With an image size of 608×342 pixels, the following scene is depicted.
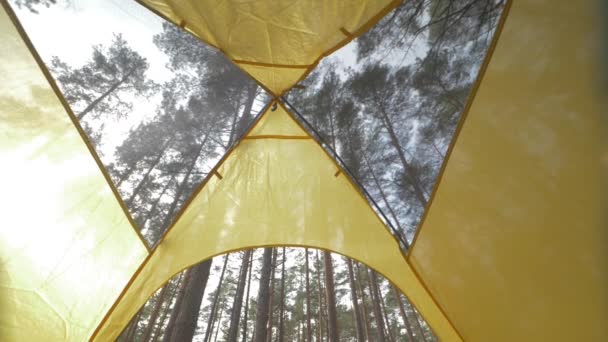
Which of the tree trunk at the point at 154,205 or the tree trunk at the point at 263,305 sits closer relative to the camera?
the tree trunk at the point at 154,205

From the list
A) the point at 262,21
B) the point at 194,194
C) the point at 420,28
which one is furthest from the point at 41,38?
the point at 420,28

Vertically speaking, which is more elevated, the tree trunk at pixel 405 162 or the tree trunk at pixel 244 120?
the tree trunk at pixel 244 120

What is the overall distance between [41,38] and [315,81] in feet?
5.69

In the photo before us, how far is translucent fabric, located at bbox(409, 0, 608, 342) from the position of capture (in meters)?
1.01

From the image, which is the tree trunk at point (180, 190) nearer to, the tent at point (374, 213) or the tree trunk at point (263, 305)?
the tent at point (374, 213)

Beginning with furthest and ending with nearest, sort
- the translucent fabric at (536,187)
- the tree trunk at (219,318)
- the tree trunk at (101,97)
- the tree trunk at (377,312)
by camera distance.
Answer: the tree trunk at (219,318) < the tree trunk at (377,312) < the tree trunk at (101,97) < the translucent fabric at (536,187)

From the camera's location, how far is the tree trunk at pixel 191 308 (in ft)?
13.2

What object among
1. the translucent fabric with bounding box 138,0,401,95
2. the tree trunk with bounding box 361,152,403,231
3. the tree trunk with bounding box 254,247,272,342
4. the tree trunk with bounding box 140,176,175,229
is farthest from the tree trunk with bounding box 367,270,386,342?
the translucent fabric with bounding box 138,0,401,95

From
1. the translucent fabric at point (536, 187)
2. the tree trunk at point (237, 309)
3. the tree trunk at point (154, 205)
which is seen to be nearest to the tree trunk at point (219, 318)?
the tree trunk at point (237, 309)

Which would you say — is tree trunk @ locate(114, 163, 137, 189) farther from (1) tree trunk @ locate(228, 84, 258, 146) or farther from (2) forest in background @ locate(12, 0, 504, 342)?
(1) tree trunk @ locate(228, 84, 258, 146)

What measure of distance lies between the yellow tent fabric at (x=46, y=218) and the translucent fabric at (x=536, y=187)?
93.4 inches

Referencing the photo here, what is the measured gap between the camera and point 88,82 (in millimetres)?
1807

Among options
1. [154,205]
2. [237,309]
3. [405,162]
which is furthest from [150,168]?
[237,309]

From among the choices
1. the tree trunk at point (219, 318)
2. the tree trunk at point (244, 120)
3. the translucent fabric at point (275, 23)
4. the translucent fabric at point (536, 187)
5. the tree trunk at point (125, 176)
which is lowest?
the translucent fabric at point (536, 187)
